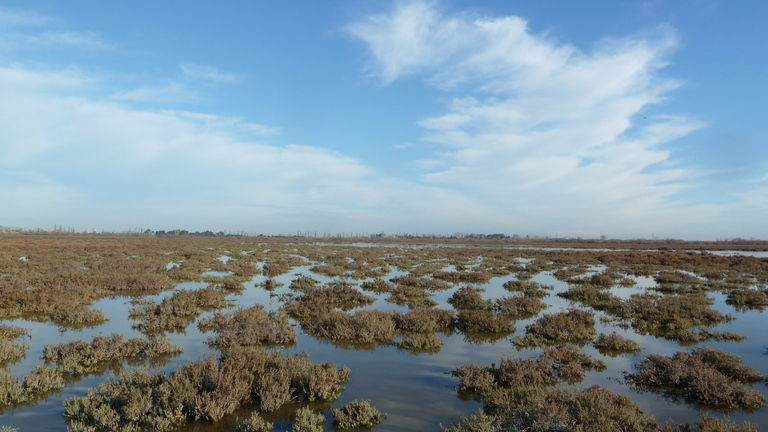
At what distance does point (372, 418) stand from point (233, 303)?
1124cm

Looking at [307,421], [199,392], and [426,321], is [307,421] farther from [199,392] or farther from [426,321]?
[426,321]

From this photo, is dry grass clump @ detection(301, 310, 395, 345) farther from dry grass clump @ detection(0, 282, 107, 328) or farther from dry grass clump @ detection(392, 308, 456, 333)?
dry grass clump @ detection(0, 282, 107, 328)

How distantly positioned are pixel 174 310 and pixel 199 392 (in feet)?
25.5

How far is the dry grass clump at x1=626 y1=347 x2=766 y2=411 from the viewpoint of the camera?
277 inches

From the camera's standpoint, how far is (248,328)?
10.7 meters

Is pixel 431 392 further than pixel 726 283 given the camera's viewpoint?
No

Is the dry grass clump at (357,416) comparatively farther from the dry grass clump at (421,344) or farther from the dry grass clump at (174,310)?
the dry grass clump at (174,310)

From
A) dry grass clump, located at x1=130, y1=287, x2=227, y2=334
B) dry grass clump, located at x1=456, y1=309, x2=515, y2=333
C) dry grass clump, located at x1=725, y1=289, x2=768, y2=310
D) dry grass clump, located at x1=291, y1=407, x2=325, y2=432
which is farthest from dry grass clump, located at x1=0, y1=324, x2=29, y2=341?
dry grass clump, located at x1=725, y1=289, x2=768, y2=310

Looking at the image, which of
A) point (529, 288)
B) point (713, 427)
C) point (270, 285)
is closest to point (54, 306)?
point (270, 285)

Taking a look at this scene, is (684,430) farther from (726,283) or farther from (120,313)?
(726,283)

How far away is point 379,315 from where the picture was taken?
12.9 metres

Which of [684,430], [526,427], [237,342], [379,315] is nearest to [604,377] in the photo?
[684,430]

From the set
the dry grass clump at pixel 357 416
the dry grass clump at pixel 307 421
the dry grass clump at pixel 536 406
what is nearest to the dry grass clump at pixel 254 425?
the dry grass clump at pixel 307 421

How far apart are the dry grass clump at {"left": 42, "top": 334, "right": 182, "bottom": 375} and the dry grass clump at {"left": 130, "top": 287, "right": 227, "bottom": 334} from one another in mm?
1998
